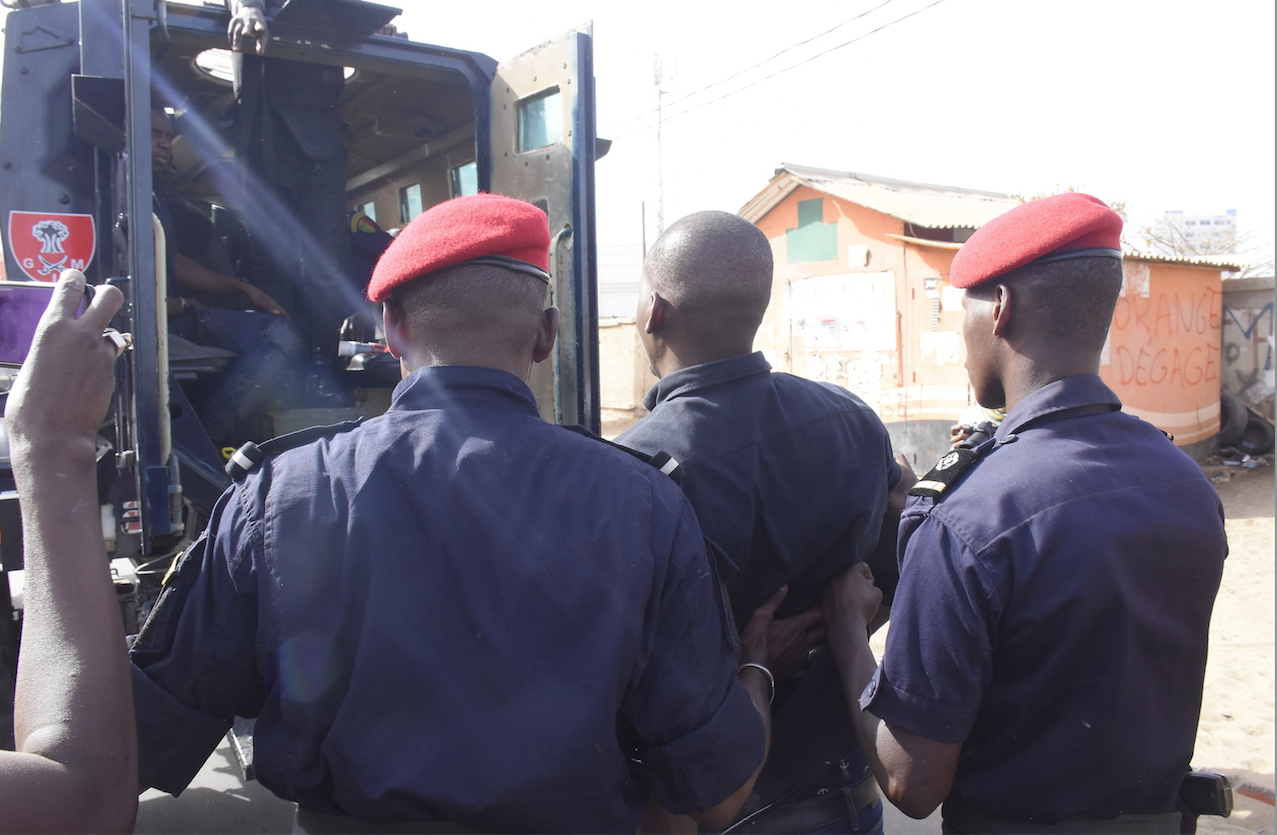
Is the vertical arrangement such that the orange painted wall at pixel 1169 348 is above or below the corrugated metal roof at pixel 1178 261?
below

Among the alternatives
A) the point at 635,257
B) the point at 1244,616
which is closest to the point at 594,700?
the point at 1244,616

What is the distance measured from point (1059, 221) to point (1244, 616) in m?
6.00

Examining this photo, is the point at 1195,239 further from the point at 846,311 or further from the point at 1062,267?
the point at 1062,267

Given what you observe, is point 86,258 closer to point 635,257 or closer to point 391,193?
point 391,193

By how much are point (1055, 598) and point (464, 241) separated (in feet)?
3.47

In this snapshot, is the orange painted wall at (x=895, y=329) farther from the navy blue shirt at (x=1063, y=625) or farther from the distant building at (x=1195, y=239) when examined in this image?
the distant building at (x=1195, y=239)

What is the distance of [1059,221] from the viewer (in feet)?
4.83

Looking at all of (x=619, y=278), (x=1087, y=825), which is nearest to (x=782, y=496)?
(x=1087, y=825)

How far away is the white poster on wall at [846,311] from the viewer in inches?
426

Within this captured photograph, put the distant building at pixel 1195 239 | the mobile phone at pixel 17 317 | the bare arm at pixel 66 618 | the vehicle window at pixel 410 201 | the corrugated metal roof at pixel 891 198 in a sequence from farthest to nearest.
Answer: the distant building at pixel 1195 239, the corrugated metal roof at pixel 891 198, the vehicle window at pixel 410 201, the mobile phone at pixel 17 317, the bare arm at pixel 66 618

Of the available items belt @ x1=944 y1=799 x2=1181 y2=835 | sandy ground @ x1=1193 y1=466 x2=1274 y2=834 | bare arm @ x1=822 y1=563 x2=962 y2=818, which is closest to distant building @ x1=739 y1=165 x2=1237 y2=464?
sandy ground @ x1=1193 y1=466 x2=1274 y2=834

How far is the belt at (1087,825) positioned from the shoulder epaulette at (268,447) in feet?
4.01

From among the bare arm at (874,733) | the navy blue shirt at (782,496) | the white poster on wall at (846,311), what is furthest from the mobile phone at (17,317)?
the white poster on wall at (846,311)

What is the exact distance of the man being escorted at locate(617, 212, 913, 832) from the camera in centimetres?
175
